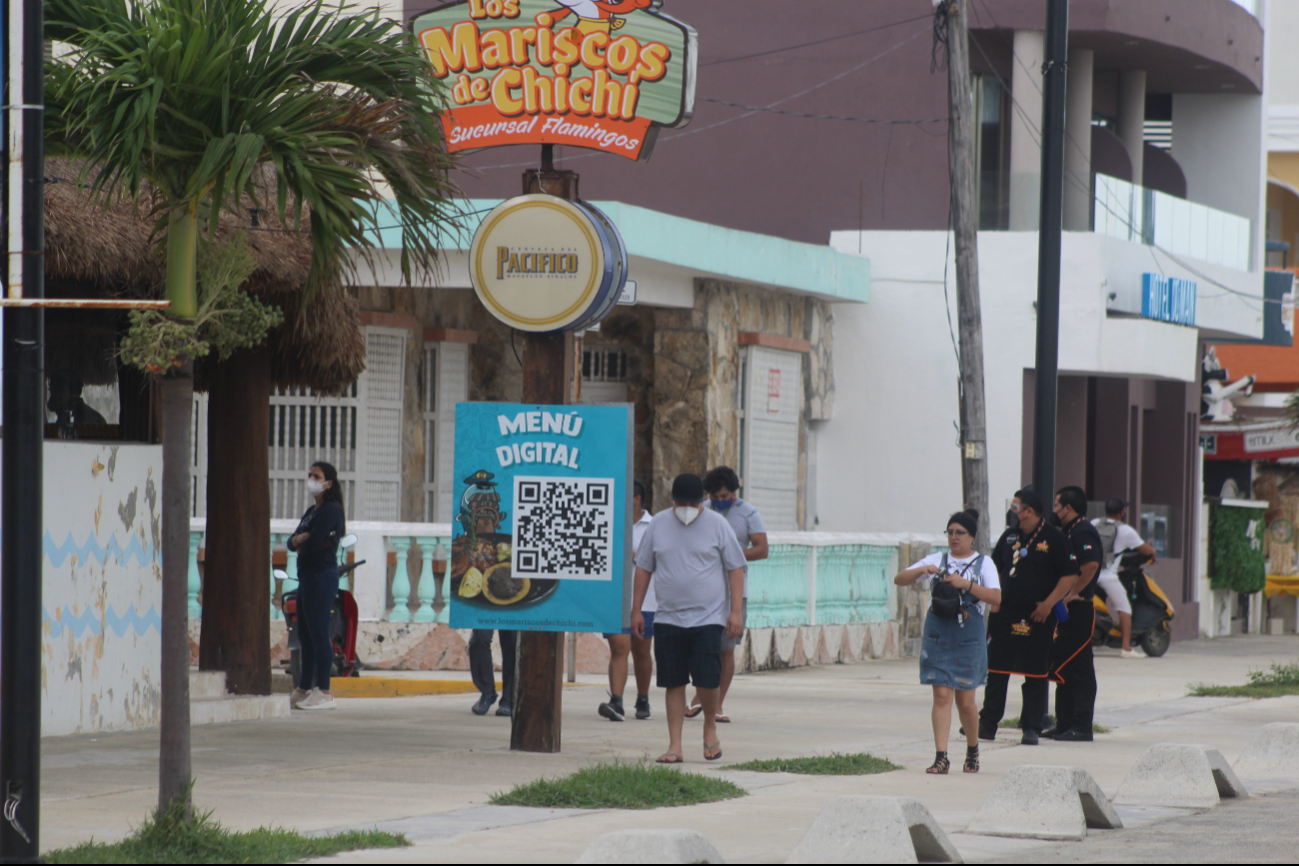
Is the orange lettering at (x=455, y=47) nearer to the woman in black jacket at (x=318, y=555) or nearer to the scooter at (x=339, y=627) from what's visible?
the woman in black jacket at (x=318, y=555)

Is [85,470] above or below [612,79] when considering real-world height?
below

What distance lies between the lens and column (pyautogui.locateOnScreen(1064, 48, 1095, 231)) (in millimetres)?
23703

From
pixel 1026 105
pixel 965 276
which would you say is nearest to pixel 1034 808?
pixel 965 276

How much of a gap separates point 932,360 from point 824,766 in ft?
42.1

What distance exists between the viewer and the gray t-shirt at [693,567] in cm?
1080

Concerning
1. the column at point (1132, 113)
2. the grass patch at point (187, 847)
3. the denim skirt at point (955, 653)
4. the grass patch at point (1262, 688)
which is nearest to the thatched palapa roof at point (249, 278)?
the grass patch at point (187, 847)

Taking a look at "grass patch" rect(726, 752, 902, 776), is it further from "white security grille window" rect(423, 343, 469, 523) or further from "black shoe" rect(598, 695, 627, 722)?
"white security grille window" rect(423, 343, 469, 523)

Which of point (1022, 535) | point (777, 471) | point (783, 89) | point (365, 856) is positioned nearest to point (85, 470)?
point (365, 856)

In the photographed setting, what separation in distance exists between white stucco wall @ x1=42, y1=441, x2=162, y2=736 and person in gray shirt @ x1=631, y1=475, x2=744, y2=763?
10.3ft

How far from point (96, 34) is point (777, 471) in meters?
15.6

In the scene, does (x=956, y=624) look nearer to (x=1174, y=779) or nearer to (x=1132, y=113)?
(x=1174, y=779)

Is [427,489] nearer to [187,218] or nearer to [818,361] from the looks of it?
[818,361]

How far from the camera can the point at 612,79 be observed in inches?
449

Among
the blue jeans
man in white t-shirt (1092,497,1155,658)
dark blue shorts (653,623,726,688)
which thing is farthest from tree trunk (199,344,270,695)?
man in white t-shirt (1092,497,1155,658)
